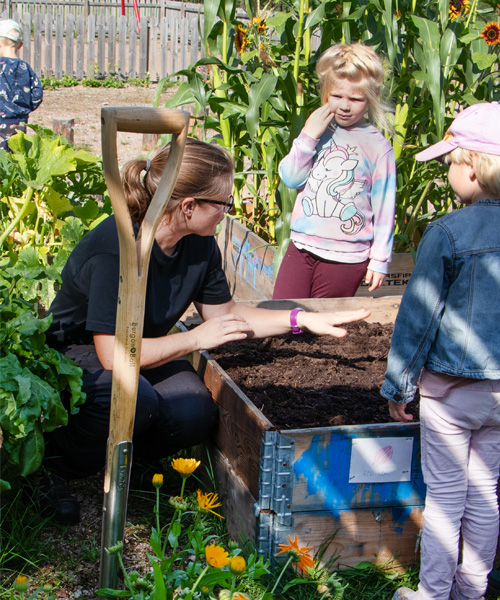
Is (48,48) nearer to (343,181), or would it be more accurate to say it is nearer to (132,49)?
(132,49)

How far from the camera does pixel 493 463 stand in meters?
2.11

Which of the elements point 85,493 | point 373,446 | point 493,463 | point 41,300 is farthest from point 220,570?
point 41,300

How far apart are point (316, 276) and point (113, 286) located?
4.78ft

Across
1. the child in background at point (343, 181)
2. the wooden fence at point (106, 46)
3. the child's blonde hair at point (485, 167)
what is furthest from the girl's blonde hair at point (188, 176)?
the wooden fence at point (106, 46)

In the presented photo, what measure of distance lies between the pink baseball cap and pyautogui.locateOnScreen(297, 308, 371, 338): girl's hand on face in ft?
2.24

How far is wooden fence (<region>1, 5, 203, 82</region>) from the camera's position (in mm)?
15617

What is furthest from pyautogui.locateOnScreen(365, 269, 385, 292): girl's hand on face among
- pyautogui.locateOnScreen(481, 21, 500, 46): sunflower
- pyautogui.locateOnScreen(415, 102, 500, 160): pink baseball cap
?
pyautogui.locateOnScreen(481, 21, 500, 46): sunflower

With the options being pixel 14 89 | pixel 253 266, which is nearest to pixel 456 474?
pixel 253 266

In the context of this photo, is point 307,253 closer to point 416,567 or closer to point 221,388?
point 221,388

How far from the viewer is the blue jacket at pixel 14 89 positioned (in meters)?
6.32

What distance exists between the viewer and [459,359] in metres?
2.00

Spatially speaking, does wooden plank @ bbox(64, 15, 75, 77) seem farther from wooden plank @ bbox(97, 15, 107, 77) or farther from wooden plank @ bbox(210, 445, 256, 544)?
wooden plank @ bbox(210, 445, 256, 544)

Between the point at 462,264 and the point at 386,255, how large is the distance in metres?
1.39

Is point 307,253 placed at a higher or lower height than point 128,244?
lower
